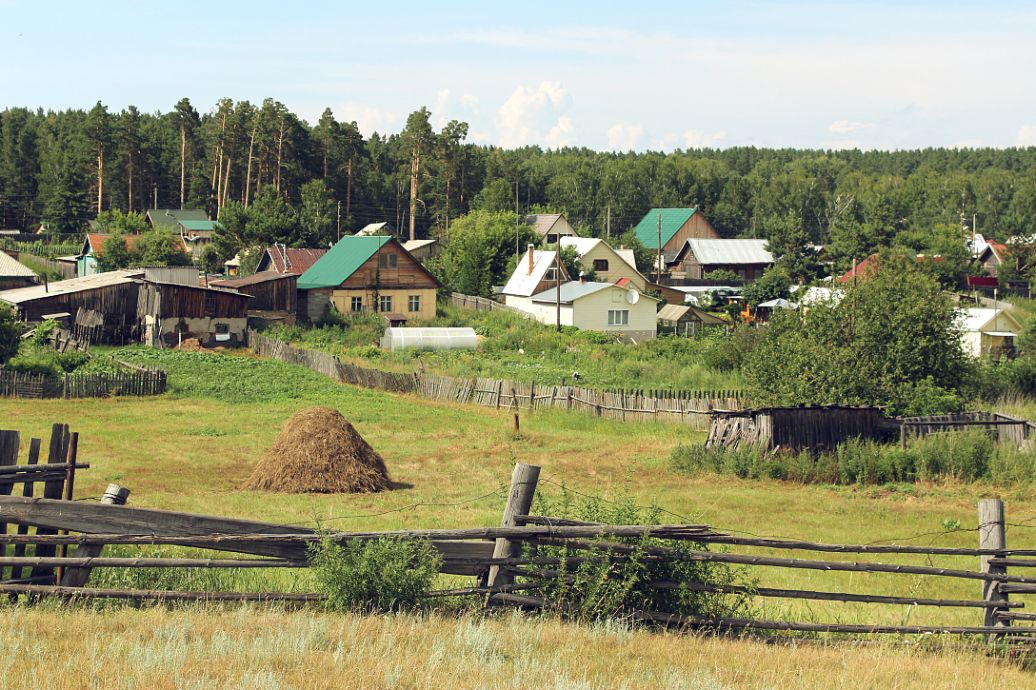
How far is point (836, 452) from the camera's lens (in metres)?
26.5

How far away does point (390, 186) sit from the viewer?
122 meters

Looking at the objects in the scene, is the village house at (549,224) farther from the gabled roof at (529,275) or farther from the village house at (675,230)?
the gabled roof at (529,275)

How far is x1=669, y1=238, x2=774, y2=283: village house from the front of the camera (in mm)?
95938

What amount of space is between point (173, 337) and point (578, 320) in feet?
69.0

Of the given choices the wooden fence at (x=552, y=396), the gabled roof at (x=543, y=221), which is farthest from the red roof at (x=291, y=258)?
the gabled roof at (x=543, y=221)

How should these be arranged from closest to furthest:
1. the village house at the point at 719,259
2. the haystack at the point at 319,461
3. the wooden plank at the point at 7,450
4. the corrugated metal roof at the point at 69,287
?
the wooden plank at the point at 7,450 → the haystack at the point at 319,461 → the corrugated metal roof at the point at 69,287 → the village house at the point at 719,259

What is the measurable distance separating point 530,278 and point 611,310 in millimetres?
7608

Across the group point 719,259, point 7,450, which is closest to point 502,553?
point 7,450

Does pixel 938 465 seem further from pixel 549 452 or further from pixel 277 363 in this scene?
pixel 277 363

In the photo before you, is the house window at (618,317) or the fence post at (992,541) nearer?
the fence post at (992,541)

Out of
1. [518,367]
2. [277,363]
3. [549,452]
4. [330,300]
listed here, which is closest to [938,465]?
[549,452]

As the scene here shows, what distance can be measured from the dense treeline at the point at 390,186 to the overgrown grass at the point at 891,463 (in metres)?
57.8

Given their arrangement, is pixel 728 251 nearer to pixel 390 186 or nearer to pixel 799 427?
pixel 390 186

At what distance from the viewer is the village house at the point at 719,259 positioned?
95.9m
